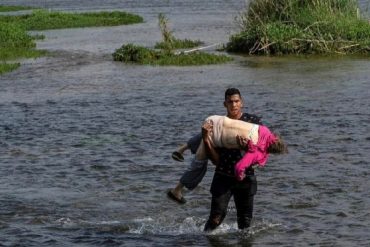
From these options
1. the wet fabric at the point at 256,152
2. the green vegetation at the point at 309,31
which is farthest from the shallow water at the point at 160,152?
the wet fabric at the point at 256,152

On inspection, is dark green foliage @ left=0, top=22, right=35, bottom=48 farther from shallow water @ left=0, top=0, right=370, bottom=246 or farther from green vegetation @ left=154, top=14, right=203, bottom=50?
shallow water @ left=0, top=0, right=370, bottom=246

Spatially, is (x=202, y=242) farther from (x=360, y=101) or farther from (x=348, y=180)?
(x=360, y=101)

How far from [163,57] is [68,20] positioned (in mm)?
22065

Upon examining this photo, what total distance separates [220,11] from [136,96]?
3303 centimetres

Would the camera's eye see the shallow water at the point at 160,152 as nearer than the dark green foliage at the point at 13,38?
Yes

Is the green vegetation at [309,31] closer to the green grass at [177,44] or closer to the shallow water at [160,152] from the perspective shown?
the shallow water at [160,152]

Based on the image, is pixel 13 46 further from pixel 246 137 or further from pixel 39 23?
pixel 246 137

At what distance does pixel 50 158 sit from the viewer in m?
15.1

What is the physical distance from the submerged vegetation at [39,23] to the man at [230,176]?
26.6 meters

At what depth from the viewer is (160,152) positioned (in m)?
15.4

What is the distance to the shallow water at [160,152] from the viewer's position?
10.6 metres

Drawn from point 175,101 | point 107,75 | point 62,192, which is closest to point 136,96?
point 175,101

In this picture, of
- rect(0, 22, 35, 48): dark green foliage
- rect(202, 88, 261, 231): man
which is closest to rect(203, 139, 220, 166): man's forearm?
rect(202, 88, 261, 231): man

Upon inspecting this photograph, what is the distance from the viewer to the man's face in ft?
28.5
